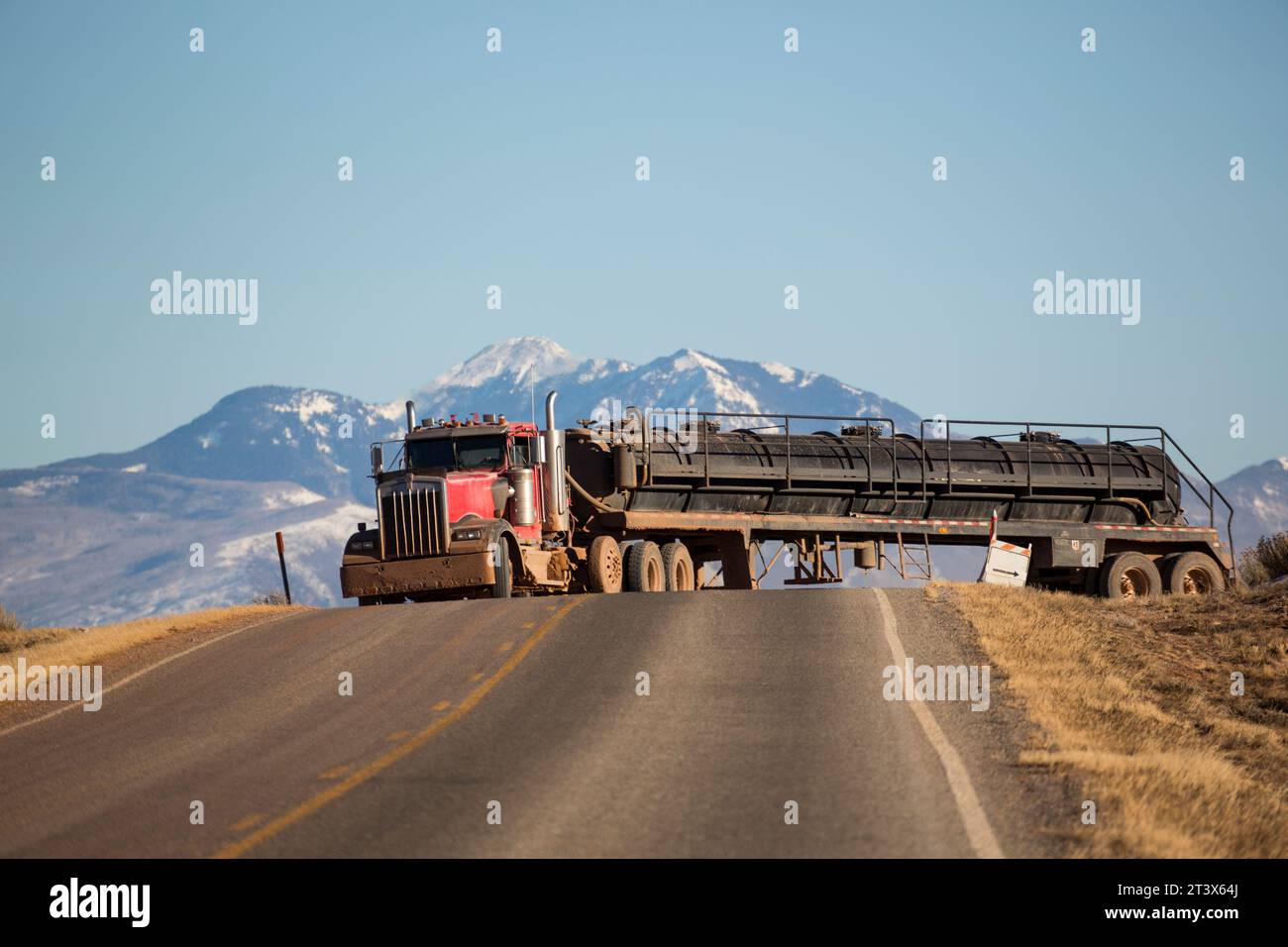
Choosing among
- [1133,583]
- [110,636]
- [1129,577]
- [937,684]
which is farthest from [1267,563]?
[110,636]

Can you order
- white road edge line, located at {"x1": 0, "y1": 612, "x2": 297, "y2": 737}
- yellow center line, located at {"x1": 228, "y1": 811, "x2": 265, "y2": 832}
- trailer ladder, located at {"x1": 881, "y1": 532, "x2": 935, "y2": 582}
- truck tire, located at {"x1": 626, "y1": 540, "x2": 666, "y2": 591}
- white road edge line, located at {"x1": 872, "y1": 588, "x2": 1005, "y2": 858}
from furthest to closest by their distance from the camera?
trailer ladder, located at {"x1": 881, "y1": 532, "x2": 935, "y2": 582} → truck tire, located at {"x1": 626, "y1": 540, "x2": 666, "y2": 591} → white road edge line, located at {"x1": 0, "y1": 612, "x2": 297, "y2": 737} → yellow center line, located at {"x1": 228, "y1": 811, "x2": 265, "y2": 832} → white road edge line, located at {"x1": 872, "y1": 588, "x2": 1005, "y2": 858}

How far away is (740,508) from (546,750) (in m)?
17.2

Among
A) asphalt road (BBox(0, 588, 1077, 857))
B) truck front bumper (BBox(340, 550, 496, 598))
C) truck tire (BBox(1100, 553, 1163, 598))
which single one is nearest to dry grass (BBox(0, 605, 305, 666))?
truck front bumper (BBox(340, 550, 496, 598))

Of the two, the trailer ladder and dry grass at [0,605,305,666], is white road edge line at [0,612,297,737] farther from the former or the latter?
the trailer ladder

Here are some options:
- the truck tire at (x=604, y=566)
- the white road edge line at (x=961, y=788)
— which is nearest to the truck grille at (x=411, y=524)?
the truck tire at (x=604, y=566)

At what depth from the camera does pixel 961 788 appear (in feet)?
36.3

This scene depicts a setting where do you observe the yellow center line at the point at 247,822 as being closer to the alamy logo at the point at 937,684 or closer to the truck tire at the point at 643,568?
the alamy logo at the point at 937,684

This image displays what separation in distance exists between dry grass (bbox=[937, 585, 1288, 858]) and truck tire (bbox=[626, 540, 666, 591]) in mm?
6179

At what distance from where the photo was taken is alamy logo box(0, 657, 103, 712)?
17172 millimetres

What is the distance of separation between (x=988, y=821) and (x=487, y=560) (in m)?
14.3
